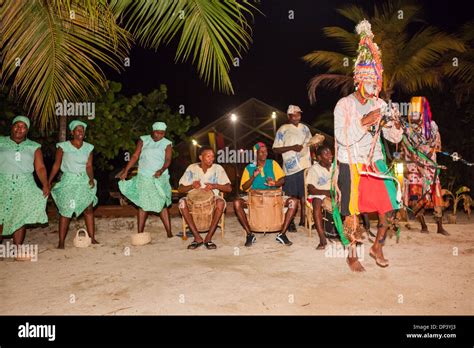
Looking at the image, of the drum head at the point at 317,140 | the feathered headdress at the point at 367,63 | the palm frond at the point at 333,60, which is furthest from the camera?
the palm frond at the point at 333,60

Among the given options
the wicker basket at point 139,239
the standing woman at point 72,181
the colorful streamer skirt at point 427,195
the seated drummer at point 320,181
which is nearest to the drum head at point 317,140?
the seated drummer at point 320,181

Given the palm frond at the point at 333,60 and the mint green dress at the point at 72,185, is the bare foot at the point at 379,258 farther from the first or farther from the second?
the palm frond at the point at 333,60

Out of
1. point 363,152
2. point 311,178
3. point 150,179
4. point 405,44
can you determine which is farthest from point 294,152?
point 405,44

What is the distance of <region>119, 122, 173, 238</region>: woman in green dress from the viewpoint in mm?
6160

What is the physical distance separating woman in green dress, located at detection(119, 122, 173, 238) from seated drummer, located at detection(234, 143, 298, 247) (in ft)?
4.21

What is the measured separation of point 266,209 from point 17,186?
3424 millimetres

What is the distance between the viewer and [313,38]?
19875mm

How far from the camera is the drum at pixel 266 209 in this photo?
568 centimetres

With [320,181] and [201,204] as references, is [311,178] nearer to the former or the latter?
[320,181]

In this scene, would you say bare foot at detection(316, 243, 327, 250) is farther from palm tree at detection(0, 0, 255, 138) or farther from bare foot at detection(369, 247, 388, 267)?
palm tree at detection(0, 0, 255, 138)

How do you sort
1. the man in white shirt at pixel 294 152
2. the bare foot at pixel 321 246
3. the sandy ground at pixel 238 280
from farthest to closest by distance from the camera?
the man in white shirt at pixel 294 152, the bare foot at pixel 321 246, the sandy ground at pixel 238 280

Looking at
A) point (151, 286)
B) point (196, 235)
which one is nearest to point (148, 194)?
point (196, 235)

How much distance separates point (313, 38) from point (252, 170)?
15864 mm

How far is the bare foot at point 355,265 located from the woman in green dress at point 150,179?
311 centimetres
